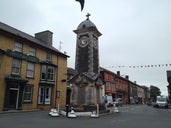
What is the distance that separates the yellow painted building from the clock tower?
21.6 feet

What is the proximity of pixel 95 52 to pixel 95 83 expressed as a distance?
148 inches

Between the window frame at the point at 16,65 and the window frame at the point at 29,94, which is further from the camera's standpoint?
the window frame at the point at 29,94

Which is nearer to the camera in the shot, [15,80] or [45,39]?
[15,80]

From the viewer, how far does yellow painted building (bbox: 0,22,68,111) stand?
62.8 feet

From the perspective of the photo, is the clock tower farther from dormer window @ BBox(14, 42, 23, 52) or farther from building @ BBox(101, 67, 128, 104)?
building @ BBox(101, 67, 128, 104)

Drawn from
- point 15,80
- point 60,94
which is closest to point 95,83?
point 15,80

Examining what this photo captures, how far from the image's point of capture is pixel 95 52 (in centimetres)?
1941

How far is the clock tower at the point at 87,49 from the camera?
18.1 metres

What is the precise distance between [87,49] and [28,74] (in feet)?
27.1

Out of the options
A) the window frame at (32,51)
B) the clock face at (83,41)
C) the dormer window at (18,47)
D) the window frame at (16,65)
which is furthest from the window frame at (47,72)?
the clock face at (83,41)

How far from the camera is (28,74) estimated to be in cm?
2194

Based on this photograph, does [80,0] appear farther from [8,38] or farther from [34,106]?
[34,106]

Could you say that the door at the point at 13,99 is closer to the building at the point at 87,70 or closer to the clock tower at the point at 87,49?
the building at the point at 87,70

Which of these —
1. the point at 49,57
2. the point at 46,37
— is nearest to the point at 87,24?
the point at 49,57
